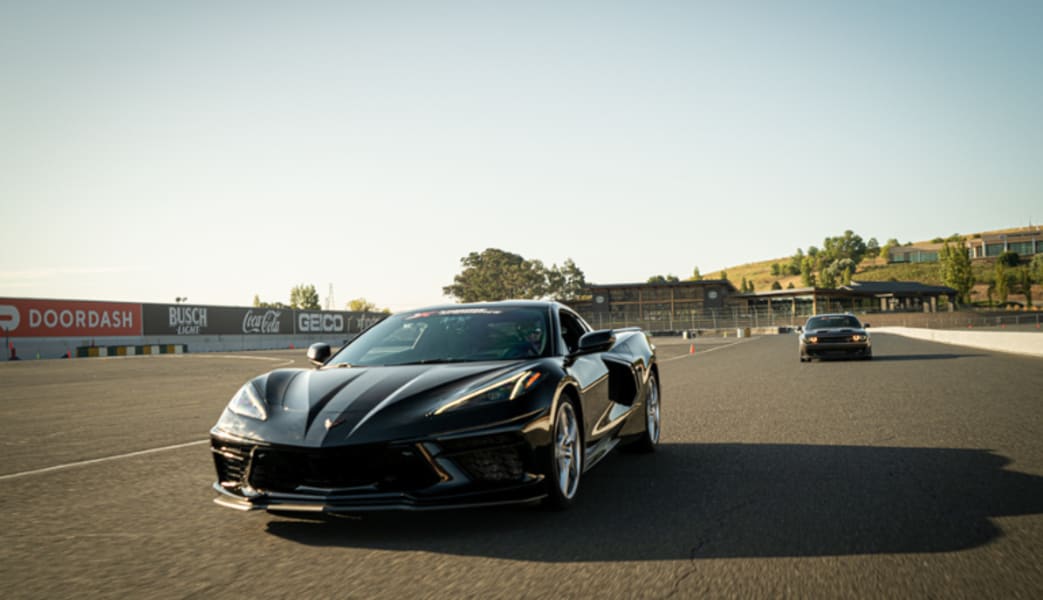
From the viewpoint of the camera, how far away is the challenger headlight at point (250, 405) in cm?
442

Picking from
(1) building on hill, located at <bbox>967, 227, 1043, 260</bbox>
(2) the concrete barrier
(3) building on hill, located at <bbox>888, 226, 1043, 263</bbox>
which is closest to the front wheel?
(2) the concrete barrier

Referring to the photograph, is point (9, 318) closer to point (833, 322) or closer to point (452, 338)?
point (833, 322)

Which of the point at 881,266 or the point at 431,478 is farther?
the point at 881,266

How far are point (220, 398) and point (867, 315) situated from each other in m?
92.1

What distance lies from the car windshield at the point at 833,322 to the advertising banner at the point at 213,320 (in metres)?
38.4

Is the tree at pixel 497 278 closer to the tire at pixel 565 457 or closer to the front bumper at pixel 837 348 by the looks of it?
the front bumper at pixel 837 348

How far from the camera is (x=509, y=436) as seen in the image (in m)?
4.21

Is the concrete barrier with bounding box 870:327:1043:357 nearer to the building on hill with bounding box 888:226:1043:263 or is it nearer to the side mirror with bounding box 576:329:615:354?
the side mirror with bounding box 576:329:615:354

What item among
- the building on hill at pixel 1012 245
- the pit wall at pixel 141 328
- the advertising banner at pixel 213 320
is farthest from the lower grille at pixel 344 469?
the building on hill at pixel 1012 245

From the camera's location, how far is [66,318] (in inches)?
1628

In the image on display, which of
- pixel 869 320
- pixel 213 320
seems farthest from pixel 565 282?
pixel 213 320

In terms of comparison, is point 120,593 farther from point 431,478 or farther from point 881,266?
point 881,266

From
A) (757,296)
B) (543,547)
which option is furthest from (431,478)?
(757,296)

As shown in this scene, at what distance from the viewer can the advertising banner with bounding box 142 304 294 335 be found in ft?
156
